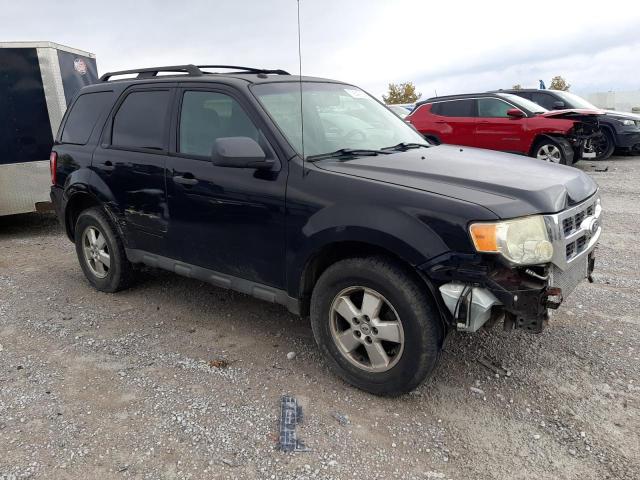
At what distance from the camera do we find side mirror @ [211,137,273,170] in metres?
3.20

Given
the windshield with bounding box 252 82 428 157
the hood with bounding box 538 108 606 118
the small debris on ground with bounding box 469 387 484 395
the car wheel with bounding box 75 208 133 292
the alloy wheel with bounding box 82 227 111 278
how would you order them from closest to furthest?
the small debris on ground with bounding box 469 387 484 395 < the windshield with bounding box 252 82 428 157 < the car wheel with bounding box 75 208 133 292 < the alloy wheel with bounding box 82 227 111 278 < the hood with bounding box 538 108 606 118

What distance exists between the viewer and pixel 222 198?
11.7 ft

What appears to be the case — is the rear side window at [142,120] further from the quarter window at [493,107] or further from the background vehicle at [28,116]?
the quarter window at [493,107]

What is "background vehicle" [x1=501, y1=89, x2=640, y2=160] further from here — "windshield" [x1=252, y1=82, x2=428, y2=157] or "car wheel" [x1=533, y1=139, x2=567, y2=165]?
"windshield" [x1=252, y1=82, x2=428, y2=157]

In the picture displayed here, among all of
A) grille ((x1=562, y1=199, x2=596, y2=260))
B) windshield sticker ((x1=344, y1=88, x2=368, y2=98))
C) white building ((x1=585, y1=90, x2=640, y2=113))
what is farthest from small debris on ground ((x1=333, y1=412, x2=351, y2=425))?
white building ((x1=585, y1=90, x2=640, y2=113))

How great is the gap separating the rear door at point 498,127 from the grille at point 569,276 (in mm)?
8329

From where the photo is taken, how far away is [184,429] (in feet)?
9.35

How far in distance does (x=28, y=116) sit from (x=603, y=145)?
11816mm

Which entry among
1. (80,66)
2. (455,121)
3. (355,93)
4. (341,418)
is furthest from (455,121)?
(341,418)

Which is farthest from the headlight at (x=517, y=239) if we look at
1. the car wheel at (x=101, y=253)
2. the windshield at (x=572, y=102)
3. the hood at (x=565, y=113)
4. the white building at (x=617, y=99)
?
the white building at (x=617, y=99)

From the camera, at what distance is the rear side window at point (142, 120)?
161 inches

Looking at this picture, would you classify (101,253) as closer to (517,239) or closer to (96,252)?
(96,252)

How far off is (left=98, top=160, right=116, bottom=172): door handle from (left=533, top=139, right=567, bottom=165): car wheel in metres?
8.79

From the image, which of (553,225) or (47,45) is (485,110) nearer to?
(47,45)
